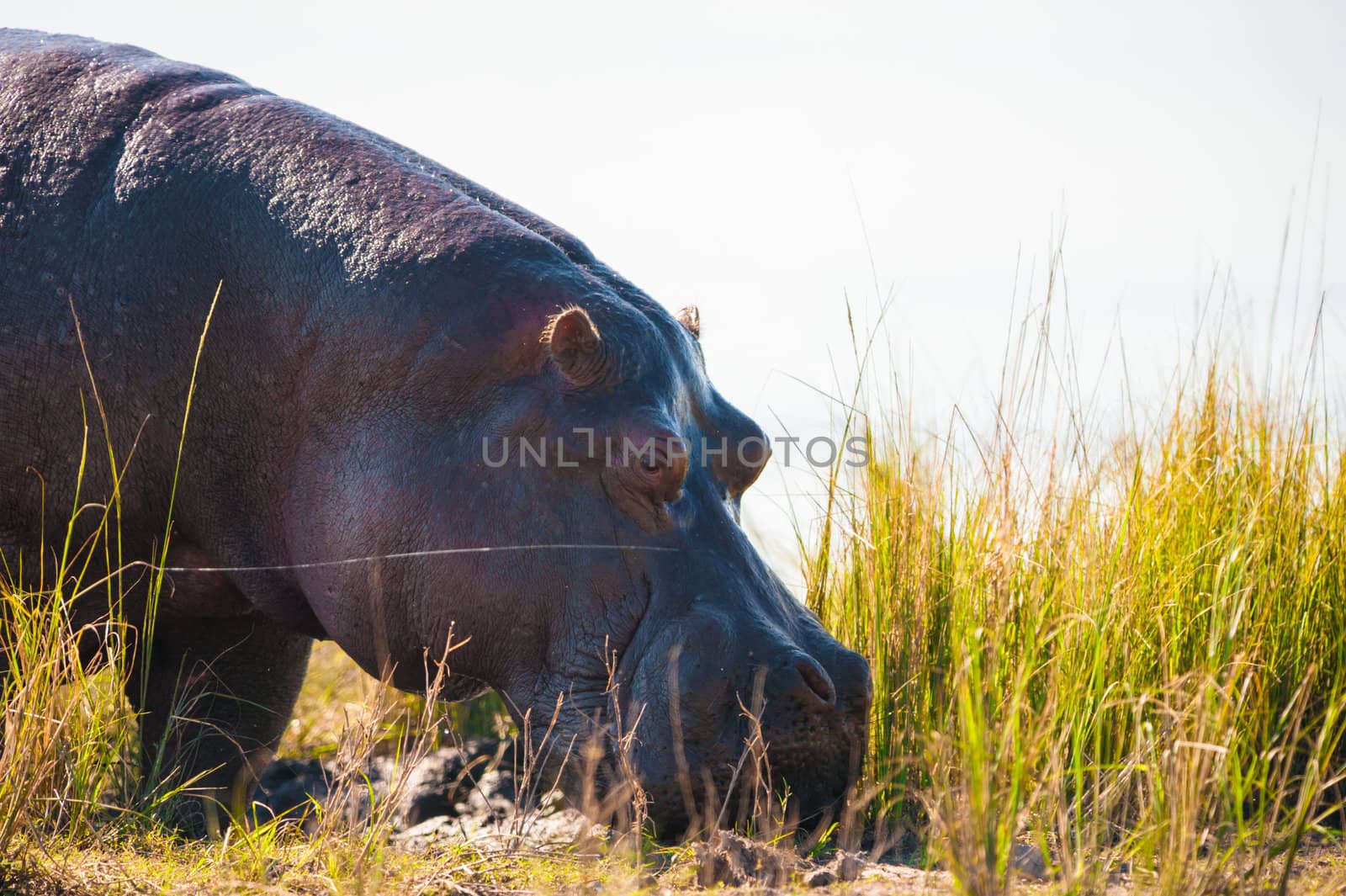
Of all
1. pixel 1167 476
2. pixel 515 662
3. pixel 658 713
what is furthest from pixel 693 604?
pixel 1167 476

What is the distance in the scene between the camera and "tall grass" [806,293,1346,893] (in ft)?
10.7

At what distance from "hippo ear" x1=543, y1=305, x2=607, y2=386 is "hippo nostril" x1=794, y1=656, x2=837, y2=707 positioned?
883 mm

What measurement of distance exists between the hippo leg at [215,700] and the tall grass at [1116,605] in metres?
1.81

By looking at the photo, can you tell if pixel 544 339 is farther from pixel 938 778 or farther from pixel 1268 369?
pixel 1268 369

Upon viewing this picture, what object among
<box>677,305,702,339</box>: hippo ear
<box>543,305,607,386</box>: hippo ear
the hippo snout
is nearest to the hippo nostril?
the hippo snout

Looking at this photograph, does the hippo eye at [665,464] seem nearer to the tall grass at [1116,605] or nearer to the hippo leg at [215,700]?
the tall grass at [1116,605]

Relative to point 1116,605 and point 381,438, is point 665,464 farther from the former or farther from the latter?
point 1116,605

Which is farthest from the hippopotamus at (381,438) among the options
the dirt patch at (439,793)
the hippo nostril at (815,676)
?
the dirt patch at (439,793)

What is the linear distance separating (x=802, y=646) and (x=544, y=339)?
1011 mm

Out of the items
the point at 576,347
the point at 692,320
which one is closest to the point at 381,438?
the point at 576,347

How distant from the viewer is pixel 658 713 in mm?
3244

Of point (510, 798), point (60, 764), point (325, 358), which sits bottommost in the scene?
point (510, 798)

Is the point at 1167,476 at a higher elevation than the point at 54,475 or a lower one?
higher

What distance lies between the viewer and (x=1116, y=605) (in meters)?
3.76
